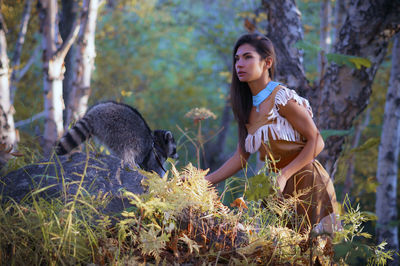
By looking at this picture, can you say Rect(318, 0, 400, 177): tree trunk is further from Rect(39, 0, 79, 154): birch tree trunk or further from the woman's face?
Rect(39, 0, 79, 154): birch tree trunk

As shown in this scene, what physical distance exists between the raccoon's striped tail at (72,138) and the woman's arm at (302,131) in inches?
86.3

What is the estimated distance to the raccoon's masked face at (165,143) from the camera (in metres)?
4.29

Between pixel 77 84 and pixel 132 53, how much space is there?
12.6 m

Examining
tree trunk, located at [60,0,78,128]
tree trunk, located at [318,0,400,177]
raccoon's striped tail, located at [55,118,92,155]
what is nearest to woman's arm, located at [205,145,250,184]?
raccoon's striped tail, located at [55,118,92,155]

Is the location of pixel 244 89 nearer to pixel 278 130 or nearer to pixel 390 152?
pixel 278 130

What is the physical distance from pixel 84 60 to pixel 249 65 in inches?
105

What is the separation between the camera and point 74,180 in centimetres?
241

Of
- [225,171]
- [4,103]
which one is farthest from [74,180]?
[4,103]

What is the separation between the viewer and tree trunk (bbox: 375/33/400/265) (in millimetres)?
6281

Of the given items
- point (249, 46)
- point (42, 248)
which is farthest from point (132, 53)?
point (42, 248)

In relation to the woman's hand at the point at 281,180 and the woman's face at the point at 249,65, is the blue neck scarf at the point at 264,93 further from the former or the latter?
the woman's hand at the point at 281,180

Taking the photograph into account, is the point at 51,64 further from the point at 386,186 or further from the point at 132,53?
the point at 132,53

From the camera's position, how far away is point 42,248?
1.77 meters

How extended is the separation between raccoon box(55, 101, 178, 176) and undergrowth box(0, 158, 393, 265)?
6.93 feet
